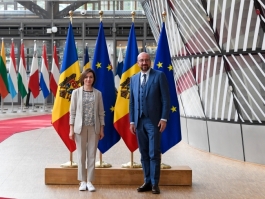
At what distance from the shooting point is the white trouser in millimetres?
7773

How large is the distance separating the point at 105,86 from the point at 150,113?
131cm

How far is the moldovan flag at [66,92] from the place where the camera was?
852 centimetres

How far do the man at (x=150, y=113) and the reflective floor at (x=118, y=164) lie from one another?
1.40 ft

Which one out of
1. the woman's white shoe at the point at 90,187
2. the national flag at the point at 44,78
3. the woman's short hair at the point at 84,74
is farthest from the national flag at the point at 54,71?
the woman's white shoe at the point at 90,187

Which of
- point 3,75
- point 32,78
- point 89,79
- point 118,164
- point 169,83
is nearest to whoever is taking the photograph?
point 89,79

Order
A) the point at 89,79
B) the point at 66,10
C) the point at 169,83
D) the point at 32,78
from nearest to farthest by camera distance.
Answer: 1. the point at 89,79
2. the point at 169,83
3. the point at 32,78
4. the point at 66,10

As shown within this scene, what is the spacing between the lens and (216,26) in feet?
36.4

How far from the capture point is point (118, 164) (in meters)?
10.7

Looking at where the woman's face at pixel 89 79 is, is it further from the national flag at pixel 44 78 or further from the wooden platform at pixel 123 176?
the national flag at pixel 44 78

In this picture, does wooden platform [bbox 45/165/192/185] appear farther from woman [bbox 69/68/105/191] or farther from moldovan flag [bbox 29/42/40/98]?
moldovan flag [bbox 29/42/40/98]

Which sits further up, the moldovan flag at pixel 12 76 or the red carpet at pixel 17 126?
the moldovan flag at pixel 12 76

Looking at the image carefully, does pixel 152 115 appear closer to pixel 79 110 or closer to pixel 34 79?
pixel 79 110

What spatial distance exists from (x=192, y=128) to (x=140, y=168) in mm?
5236

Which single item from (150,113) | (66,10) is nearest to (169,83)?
(150,113)
